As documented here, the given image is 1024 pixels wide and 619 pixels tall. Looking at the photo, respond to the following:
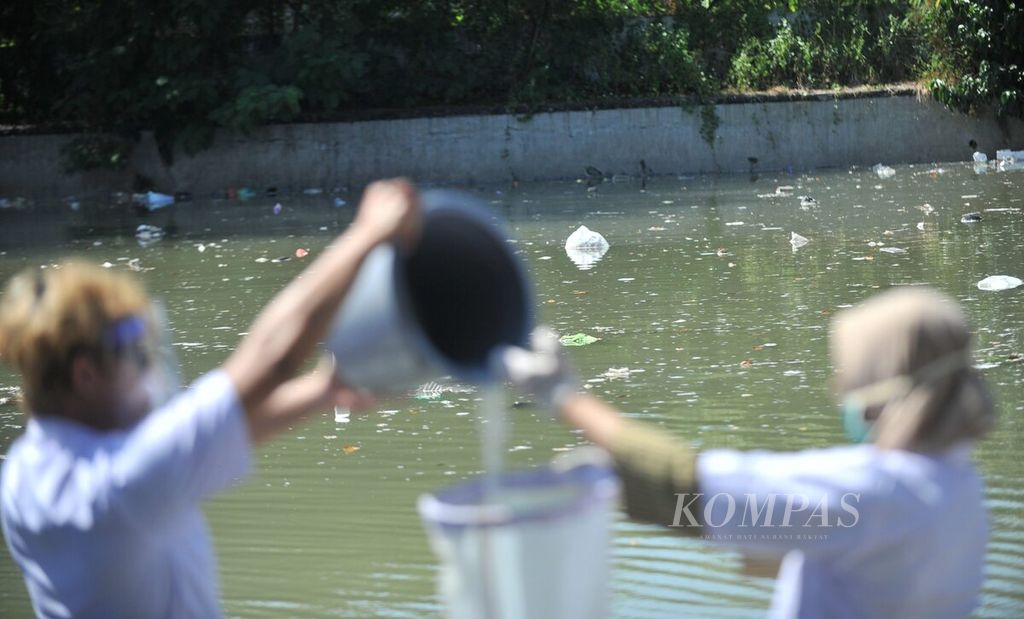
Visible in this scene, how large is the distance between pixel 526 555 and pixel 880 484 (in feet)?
1.64

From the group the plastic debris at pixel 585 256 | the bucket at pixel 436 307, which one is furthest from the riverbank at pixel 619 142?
the bucket at pixel 436 307

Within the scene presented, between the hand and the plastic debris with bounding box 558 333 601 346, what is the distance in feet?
16.3

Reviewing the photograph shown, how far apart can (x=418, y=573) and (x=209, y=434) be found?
2349 millimetres

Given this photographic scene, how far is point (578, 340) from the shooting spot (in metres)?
7.01

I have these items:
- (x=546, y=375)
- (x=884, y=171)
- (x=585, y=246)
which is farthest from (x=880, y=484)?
(x=884, y=171)

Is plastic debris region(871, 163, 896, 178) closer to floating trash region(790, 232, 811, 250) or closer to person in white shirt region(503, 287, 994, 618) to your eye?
floating trash region(790, 232, 811, 250)

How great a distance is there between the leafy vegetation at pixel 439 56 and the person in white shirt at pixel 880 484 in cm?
1752

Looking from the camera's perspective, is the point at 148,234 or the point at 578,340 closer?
the point at 578,340

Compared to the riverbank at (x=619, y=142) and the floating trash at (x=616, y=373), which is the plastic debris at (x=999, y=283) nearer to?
the floating trash at (x=616, y=373)

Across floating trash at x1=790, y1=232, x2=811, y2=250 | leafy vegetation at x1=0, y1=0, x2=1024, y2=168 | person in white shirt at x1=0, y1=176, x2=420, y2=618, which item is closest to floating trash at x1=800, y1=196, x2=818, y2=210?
floating trash at x1=790, y1=232, x2=811, y2=250

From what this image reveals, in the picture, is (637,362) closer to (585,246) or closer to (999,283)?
(999,283)

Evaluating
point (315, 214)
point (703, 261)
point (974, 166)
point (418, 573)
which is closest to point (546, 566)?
point (418, 573)

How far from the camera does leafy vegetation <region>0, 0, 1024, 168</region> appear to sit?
19422 millimetres

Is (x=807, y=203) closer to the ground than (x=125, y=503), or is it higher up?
closer to the ground
